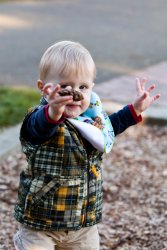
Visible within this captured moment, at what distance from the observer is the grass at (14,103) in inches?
214

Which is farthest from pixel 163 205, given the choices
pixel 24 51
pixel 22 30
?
pixel 22 30

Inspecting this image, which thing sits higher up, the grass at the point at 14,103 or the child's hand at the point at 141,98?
the child's hand at the point at 141,98

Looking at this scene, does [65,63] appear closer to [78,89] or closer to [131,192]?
[78,89]

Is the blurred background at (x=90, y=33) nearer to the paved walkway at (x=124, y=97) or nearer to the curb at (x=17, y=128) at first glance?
the paved walkway at (x=124, y=97)

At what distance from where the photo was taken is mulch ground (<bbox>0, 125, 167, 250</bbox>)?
11.9ft

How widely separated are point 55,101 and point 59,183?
0.40 meters

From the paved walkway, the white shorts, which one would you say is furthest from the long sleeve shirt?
the paved walkway

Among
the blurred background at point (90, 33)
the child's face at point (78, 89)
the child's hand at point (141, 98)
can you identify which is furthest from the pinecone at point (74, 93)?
the blurred background at point (90, 33)

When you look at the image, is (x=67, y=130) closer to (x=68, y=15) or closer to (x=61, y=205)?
(x=61, y=205)

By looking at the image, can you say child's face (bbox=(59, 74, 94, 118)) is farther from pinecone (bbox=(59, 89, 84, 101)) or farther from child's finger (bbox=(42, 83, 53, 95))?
child's finger (bbox=(42, 83, 53, 95))

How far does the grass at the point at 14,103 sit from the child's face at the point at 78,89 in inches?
112

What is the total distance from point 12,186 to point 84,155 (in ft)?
6.17

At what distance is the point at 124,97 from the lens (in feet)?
21.4

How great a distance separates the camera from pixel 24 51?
29.9 ft
